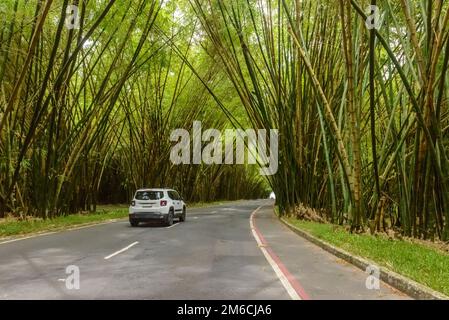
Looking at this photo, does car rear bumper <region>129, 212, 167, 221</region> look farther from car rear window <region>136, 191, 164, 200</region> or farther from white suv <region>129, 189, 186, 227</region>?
car rear window <region>136, 191, 164, 200</region>

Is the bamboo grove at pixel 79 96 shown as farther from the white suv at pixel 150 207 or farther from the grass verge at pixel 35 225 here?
the white suv at pixel 150 207

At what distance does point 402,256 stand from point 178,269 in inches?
146

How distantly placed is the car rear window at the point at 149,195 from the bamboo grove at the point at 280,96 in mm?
2751

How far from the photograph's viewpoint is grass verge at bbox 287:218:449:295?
6.49 metres

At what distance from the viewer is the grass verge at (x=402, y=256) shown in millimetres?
6486

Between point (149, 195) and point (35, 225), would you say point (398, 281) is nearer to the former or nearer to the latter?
point (149, 195)

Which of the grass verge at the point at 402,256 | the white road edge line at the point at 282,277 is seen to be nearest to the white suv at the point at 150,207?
the white road edge line at the point at 282,277

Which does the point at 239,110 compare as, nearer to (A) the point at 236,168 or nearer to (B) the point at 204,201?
Answer: (B) the point at 204,201

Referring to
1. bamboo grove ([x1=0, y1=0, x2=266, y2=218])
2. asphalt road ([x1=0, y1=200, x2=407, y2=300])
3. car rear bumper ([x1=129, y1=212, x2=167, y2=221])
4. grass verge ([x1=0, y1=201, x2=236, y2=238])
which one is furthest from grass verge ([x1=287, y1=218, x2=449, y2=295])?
grass verge ([x1=0, y1=201, x2=236, y2=238])

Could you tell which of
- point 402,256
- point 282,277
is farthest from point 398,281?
point 402,256

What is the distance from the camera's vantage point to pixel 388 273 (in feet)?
22.5

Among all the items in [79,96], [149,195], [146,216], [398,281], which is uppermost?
[79,96]

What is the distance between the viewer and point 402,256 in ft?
27.0
